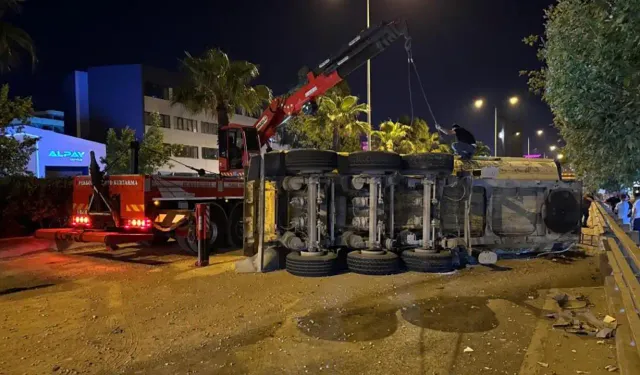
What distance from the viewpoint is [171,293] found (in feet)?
24.4

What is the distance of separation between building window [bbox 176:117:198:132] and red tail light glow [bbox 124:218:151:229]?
4133 centimetres

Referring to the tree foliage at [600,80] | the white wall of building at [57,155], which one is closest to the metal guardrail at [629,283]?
the tree foliage at [600,80]

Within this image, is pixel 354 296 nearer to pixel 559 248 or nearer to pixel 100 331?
pixel 100 331

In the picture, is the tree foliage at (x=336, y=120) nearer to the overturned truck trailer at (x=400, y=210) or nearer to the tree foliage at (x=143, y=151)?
the tree foliage at (x=143, y=151)

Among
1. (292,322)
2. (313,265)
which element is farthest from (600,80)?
(313,265)

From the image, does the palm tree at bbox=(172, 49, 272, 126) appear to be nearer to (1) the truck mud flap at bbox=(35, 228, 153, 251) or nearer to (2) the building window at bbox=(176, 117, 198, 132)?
(1) the truck mud flap at bbox=(35, 228, 153, 251)

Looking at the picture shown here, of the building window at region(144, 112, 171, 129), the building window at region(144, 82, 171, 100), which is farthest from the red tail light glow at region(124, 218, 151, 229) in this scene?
the building window at region(144, 82, 171, 100)

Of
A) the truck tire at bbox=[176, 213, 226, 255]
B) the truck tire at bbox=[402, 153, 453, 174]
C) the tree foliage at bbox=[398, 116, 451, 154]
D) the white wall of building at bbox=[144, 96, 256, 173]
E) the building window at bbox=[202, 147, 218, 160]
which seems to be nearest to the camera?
the truck tire at bbox=[402, 153, 453, 174]

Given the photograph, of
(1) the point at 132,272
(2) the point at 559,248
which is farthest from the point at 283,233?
(2) the point at 559,248

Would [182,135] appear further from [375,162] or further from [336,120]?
[375,162]

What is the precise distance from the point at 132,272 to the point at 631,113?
27.8ft

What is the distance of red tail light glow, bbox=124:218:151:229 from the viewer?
9945 millimetres

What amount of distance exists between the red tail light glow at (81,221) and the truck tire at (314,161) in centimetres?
538

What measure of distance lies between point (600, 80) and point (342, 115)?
21013mm
